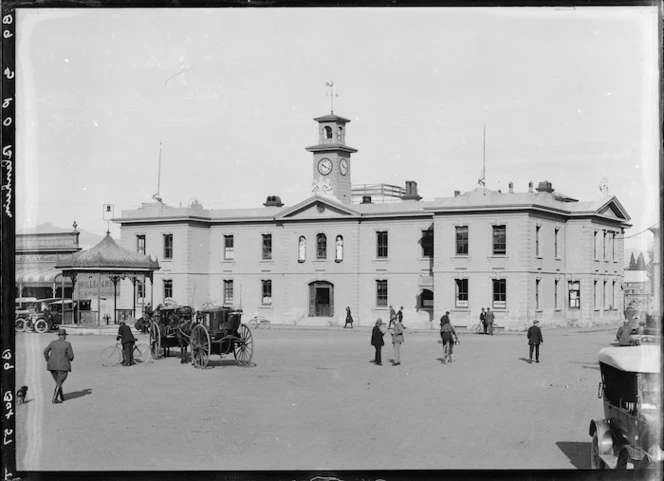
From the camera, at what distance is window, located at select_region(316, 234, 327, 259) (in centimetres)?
4634

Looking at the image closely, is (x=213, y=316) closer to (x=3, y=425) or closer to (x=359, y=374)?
(x=359, y=374)

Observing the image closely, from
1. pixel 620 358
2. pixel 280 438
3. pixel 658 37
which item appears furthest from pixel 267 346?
pixel 658 37

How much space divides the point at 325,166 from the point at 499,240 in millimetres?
11714

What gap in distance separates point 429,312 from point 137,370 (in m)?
25.0

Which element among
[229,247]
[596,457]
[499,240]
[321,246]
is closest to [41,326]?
[229,247]

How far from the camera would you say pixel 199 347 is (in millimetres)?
21531

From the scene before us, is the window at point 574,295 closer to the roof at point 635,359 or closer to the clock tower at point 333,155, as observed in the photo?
the clock tower at point 333,155

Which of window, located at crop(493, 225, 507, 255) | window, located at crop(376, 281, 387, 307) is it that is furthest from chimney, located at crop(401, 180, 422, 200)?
window, located at crop(493, 225, 507, 255)

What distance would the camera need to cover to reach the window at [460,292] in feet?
136

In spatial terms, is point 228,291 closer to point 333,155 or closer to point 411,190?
point 333,155

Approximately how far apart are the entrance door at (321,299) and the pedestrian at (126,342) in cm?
2490

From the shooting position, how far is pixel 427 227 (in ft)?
145

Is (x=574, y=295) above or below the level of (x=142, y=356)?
above

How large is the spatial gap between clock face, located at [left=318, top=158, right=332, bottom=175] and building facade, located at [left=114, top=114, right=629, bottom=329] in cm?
6
